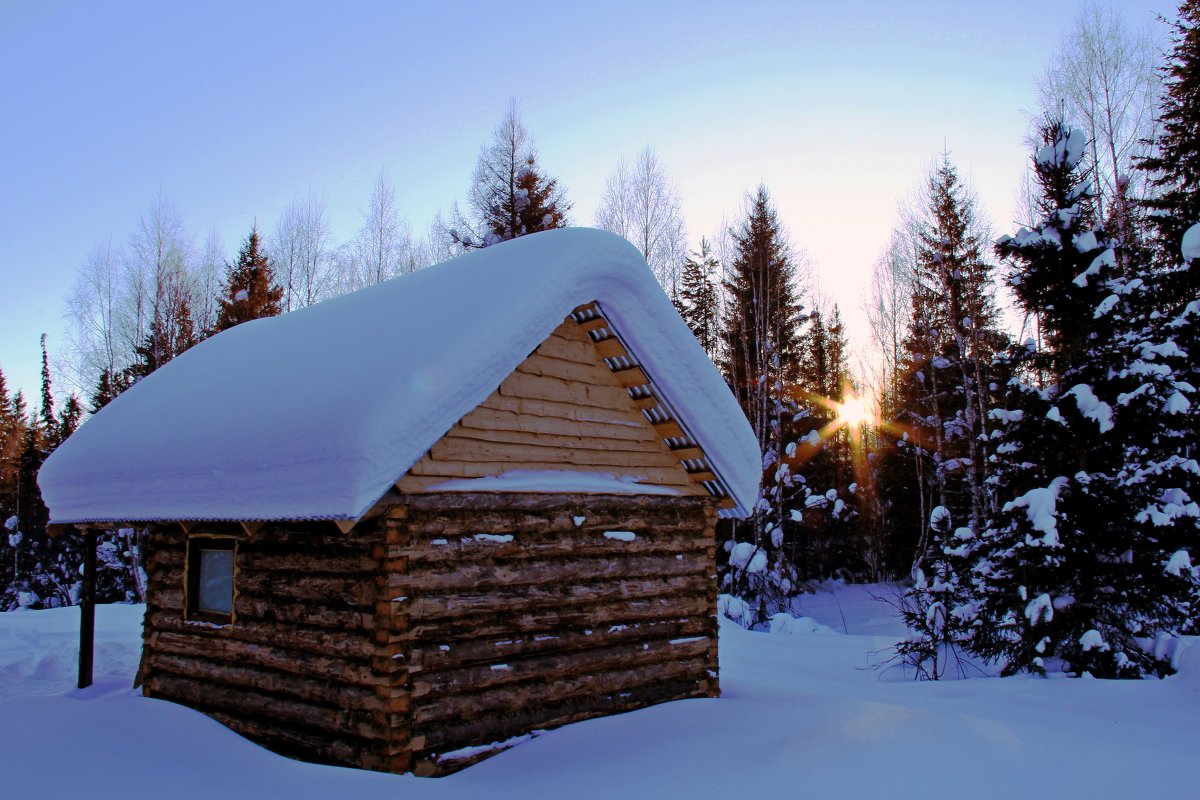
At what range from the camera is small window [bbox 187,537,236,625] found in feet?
25.5

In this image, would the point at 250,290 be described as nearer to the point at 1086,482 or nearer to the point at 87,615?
the point at 87,615

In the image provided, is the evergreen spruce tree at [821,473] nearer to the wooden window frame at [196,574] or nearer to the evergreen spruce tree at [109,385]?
the wooden window frame at [196,574]

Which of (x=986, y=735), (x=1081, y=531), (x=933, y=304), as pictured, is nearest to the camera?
(x=986, y=735)

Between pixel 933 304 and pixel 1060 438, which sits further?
pixel 933 304

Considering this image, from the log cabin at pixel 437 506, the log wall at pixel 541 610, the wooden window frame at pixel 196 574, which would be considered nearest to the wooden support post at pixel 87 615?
the log cabin at pixel 437 506

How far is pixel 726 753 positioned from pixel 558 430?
10.4 feet

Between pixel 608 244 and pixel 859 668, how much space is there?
32.2ft

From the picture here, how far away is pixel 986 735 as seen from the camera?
21.5ft

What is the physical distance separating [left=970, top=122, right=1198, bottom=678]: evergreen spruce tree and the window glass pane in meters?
10.0

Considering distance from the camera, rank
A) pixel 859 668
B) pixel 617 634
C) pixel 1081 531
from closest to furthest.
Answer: pixel 617 634, pixel 1081 531, pixel 859 668

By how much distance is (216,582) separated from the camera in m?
7.97

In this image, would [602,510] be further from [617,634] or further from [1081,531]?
[1081,531]

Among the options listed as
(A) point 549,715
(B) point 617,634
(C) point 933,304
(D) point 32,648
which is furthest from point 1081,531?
(D) point 32,648

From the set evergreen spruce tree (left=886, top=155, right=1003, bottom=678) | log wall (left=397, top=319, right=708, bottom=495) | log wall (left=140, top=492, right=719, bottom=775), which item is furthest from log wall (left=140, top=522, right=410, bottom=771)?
evergreen spruce tree (left=886, top=155, right=1003, bottom=678)
